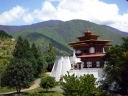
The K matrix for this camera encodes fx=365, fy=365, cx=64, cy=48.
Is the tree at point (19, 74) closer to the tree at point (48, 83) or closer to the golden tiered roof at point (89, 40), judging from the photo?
the tree at point (48, 83)

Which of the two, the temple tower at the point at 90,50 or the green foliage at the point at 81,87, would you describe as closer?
the green foliage at the point at 81,87

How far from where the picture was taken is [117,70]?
48.5 meters

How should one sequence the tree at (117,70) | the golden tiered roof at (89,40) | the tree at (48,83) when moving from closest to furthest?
1. the tree at (117,70)
2. the golden tiered roof at (89,40)
3. the tree at (48,83)

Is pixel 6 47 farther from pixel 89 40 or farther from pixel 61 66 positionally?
pixel 89 40

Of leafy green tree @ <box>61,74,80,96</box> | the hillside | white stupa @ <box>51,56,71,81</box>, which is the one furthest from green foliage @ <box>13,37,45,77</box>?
leafy green tree @ <box>61,74,80,96</box>

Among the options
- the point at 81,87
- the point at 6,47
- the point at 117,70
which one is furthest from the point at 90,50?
the point at 6,47

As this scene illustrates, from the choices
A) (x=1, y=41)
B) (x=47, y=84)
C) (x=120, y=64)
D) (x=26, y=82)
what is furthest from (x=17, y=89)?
(x=1, y=41)

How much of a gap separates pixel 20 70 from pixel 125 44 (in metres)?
31.3

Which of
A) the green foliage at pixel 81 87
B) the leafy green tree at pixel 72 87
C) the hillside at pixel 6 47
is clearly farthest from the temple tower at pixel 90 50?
the hillside at pixel 6 47

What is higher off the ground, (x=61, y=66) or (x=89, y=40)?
(x=89, y=40)

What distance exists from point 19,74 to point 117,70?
33540 millimetres

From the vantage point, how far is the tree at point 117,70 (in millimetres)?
47750

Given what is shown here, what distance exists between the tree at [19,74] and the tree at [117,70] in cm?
2587

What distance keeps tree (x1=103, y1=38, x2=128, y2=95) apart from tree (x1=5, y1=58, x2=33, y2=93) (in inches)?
1019
